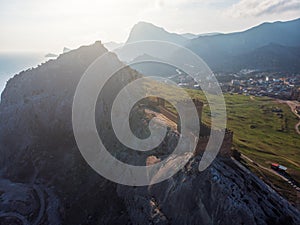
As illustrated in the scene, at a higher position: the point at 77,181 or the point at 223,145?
the point at 223,145

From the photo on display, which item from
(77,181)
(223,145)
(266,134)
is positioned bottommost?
(266,134)

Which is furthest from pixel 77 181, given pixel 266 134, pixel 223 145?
pixel 266 134

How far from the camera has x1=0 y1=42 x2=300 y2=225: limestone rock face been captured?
129ft

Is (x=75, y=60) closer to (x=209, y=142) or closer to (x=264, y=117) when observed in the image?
(x=209, y=142)

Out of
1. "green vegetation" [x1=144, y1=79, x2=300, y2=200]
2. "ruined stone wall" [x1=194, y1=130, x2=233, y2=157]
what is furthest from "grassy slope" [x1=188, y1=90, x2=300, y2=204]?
"ruined stone wall" [x1=194, y1=130, x2=233, y2=157]

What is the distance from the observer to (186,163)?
149ft

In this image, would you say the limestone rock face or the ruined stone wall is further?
the ruined stone wall

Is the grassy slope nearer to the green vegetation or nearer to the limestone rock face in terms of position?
the green vegetation

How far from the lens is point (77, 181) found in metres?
61.2

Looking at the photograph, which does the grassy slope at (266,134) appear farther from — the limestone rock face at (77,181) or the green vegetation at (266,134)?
the limestone rock face at (77,181)

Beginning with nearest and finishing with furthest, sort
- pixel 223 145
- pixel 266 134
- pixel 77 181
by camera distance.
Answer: pixel 223 145, pixel 77 181, pixel 266 134

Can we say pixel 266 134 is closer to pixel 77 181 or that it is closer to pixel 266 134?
pixel 266 134

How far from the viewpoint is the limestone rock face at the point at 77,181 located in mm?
39188

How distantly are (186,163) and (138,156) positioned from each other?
13698 millimetres
